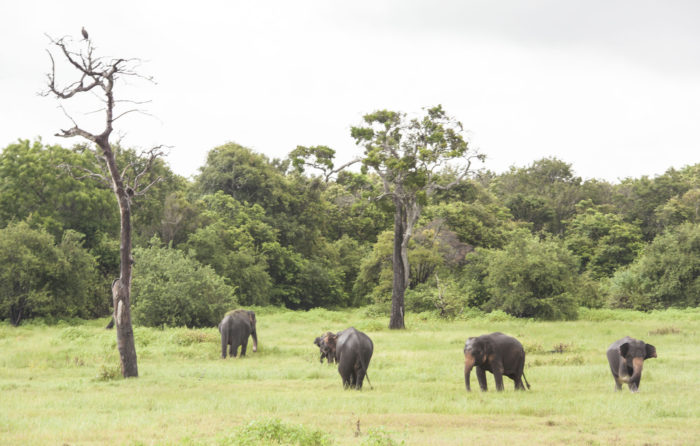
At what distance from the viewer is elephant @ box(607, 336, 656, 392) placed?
14.5 m

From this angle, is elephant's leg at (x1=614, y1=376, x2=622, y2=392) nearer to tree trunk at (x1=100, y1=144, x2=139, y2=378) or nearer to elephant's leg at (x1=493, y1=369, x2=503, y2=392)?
elephant's leg at (x1=493, y1=369, x2=503, y2=392)

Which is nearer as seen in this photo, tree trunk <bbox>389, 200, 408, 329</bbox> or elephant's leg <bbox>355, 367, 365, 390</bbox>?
elephant's leg <bbox>355, 367, 365, 390</bbox>

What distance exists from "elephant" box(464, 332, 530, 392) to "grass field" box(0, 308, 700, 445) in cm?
51

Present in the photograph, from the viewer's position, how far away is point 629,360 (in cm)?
1473

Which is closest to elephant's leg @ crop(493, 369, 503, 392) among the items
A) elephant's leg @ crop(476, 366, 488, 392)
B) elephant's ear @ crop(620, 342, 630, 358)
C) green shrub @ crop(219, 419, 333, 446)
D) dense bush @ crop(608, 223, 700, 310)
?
elephant's leg @ crop(476, 366, 488, 392)

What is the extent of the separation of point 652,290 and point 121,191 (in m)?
36.2

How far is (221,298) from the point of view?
115 feet

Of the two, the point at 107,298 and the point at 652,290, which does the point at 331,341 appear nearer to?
the point at 107,298

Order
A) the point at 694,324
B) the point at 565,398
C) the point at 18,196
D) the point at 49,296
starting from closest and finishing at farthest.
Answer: the point at 565,398 → the point at 694,324 → the point at 49,296 → the point at 18,196

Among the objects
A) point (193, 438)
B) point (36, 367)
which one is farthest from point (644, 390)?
point (36, 367)

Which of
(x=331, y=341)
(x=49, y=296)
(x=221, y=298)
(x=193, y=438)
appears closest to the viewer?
(x=193, y=438)

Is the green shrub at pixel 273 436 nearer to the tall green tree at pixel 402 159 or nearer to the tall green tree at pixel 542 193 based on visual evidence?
the tall green tree at pixel 402 159

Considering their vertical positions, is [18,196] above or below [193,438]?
above

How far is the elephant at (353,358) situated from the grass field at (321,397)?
14.8 inches
